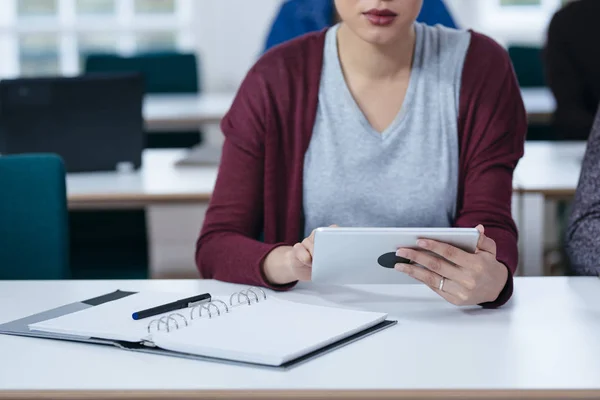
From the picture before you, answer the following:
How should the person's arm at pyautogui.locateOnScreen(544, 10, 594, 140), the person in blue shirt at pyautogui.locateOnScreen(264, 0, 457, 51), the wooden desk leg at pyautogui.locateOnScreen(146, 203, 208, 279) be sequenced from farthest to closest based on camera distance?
the wooden desk leg at pyautogui.locateOnScreen(146, 203, 208, 279) → the person's arm at pyautogui.locateOnScreen(544, 10, 594, 140) → the person in blue shirt at pyautogui.locateOnScreen(264, 0, 457, 51)

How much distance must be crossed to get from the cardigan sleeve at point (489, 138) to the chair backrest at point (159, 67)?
300 cm

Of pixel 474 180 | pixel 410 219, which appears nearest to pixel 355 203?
pixel 410 219

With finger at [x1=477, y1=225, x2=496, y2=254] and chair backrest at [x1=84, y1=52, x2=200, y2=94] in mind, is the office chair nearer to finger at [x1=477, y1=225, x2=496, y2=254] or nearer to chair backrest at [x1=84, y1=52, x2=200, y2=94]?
chair backrest at [x1=84, y1=52, x2=200, y2=94]

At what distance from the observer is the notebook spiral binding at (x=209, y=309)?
126 cm

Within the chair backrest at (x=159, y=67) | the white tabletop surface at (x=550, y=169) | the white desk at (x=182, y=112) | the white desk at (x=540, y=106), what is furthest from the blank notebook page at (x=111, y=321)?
the chair backrest at (x=159, y=67)

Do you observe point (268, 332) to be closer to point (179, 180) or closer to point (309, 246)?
point (309, 246)

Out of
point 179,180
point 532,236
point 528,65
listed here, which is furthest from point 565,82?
point 179,180

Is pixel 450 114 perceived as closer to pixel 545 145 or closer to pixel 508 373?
pixel 508 373

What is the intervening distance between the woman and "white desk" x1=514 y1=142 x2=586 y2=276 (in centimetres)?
54

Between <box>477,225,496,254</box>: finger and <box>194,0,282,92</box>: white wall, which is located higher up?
<box>194,0,282,92</box>: white wall

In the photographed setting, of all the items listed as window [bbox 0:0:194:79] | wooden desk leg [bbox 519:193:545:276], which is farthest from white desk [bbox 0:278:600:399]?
window [bbox 0:0:194:79]

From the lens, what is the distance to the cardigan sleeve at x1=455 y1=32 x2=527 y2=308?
1712 millimetres

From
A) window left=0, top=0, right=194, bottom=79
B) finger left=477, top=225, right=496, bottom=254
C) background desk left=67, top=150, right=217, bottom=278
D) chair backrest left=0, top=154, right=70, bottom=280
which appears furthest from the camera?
window left=0, top=0, right=194, bottom=79

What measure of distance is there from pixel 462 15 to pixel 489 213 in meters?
3.75
